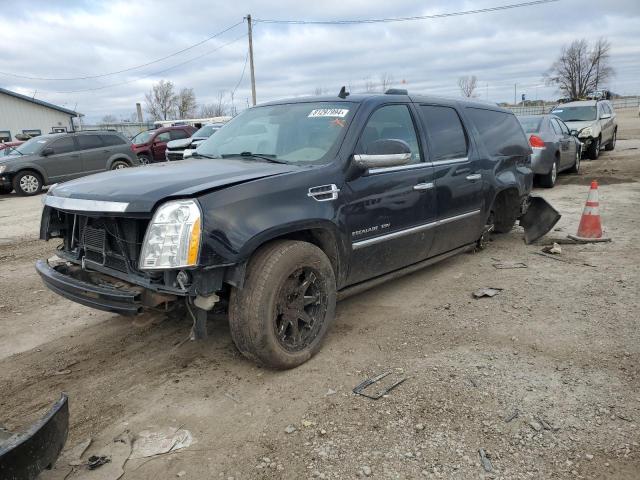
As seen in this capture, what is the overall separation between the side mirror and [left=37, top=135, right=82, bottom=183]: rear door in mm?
12749

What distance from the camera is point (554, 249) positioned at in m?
5.99

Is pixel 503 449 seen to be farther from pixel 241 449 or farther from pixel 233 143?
pixel 233 143

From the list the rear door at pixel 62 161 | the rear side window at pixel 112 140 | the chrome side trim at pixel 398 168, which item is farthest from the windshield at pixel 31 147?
the chrome side trim at pixel 398 168

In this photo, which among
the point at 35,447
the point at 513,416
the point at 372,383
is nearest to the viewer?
the point at 35,447

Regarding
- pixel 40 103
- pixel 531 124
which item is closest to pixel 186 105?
pixel 40 103

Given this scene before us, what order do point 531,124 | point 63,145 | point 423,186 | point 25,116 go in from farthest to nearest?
point 25,116 < point 63,145 < point 531,124 < point 423,186

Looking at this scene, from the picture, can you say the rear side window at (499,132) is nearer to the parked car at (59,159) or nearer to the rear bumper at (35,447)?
the rear bumper at (35,447)

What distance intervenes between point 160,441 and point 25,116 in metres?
39.2

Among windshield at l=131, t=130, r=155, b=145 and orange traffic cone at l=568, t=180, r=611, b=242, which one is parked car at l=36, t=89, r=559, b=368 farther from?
windshield at l=131, t=130, r=155, b=145

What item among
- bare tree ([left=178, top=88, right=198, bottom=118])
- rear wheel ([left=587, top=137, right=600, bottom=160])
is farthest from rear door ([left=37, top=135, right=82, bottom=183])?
bare tree ([left=178, top=88, right=198, bottom=118])

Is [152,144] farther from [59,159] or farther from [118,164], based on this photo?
[59,159]

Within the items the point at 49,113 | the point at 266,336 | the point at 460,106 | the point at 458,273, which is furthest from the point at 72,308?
the point at 49,113

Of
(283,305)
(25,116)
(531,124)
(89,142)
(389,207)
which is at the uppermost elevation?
(25,116)

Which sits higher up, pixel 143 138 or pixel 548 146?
pixel 143 138
